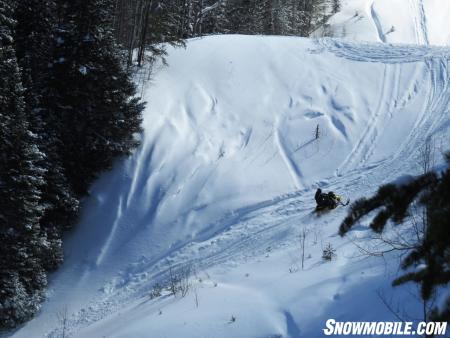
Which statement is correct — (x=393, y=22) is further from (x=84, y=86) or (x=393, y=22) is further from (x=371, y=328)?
(x=371, y=328)

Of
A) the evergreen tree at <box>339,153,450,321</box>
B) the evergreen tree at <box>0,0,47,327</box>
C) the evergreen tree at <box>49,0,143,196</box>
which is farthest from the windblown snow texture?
the evergreen tree at <box>339,153,450,321</box>

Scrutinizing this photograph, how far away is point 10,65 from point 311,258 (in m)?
10.4

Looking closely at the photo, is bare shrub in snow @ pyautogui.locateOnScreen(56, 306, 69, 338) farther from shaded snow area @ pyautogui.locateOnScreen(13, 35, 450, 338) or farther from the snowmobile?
the snowmobile

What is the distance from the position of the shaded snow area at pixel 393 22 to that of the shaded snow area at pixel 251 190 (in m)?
28.9

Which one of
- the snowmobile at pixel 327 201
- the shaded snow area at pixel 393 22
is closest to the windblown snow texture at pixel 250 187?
the snowmobile at pixel 327 201

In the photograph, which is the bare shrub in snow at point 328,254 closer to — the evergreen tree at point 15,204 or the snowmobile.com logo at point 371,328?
the snowmobile.com logo at point 371,328

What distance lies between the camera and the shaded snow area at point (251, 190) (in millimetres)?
8414

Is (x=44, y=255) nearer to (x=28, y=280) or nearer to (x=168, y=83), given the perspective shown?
(x=28, y=280)

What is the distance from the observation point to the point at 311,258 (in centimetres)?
1070

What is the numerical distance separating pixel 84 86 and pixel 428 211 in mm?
15138

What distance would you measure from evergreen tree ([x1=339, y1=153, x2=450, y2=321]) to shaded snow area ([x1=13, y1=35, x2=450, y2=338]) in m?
3.68

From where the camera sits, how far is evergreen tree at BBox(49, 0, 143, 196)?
16.5 meters

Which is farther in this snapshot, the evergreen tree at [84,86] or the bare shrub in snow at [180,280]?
the evergreen tree at [84,86]

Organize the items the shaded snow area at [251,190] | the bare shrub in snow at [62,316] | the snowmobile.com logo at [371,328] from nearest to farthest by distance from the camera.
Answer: the snowmobile.com logo at [371,328], the shaded snow area at [251,190], the bare shrub in snow at [62,316]
